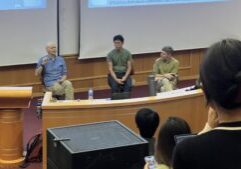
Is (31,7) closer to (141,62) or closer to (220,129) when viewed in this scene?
(141,62)

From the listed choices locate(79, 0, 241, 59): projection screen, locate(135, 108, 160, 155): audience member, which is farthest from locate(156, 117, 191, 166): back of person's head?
locate(79, 0, 241, 59): projection screen

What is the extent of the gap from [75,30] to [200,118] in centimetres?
311

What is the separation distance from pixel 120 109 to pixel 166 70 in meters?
2.20

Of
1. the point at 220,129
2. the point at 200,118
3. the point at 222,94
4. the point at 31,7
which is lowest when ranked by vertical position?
the point at 200,118

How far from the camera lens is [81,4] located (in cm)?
787

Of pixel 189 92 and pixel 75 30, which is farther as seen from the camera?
pixel 75 30

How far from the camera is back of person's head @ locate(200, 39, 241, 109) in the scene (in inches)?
53.6

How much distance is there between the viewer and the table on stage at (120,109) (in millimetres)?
4828

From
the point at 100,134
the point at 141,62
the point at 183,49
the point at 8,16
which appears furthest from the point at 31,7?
the point at 100,134

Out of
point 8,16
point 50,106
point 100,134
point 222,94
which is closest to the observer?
point 222,94

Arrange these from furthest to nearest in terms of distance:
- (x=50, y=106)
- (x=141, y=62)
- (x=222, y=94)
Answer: (x=141, y=62) → (x=50, y=106) → (x=222, y=94)

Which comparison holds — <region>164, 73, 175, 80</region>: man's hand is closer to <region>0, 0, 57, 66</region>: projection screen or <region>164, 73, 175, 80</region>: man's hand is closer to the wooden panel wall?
the wooden panel wall

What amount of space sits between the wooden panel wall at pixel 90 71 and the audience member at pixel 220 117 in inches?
252

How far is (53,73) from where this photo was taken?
22.4ft
